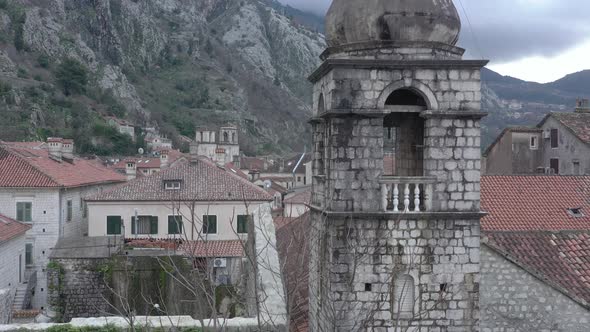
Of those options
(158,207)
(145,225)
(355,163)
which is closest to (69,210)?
(145,225)

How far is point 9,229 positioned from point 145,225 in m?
6.40

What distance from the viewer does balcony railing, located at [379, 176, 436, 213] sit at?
9.23 m

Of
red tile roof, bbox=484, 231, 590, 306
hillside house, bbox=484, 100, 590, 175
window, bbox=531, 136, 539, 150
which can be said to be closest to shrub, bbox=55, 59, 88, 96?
hillside house, bbox=484, 100, 590, 175

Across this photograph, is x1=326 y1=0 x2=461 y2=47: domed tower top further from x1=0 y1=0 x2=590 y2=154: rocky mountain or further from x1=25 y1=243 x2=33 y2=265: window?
x1=0 y1=0 x2=590 y2=154: rocky mountain

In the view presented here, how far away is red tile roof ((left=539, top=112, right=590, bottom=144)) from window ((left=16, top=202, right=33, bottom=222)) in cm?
2601

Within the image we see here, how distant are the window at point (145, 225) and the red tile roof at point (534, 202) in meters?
18.2

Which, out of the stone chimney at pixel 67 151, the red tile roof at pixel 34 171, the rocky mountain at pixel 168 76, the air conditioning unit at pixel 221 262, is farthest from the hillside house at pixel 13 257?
the rocky mountain at pixel 168 76

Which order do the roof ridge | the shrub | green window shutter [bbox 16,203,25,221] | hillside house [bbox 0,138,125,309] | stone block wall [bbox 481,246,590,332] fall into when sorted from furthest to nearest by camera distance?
1. the shrub
2. the roof ridge
3. green window shutter [bbox 16,203,25,221]
4. hillside house [bbox 0,138,125,309]
5. stone block wall [bbox 481,246,590,332]

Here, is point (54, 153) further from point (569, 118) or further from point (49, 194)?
point (569, 118)

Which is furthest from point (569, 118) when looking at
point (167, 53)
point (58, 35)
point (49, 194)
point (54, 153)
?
point (167, 53)

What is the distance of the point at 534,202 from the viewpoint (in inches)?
658

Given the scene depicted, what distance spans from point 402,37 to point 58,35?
108 m

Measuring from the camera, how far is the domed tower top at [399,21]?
9.29m

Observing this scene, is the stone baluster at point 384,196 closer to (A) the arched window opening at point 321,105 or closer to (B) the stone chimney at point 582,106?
(A) the arched window opening at point 321,105
